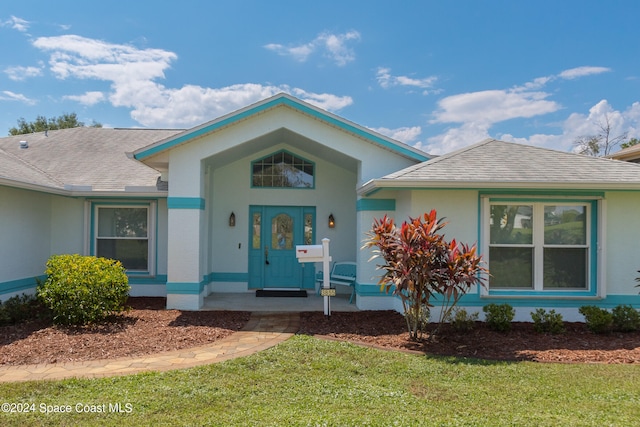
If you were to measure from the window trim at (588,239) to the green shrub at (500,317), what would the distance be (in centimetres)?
65

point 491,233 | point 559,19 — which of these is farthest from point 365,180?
point 559,19

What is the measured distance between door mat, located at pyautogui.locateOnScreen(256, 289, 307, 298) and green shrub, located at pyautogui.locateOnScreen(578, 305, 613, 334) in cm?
611

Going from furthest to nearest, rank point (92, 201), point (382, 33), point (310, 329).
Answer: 1. point (382, 33)
2. point (92, 201)
3. point (310, 329)

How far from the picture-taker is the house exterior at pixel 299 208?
8383mm

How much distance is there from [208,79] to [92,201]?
7439 millimetres

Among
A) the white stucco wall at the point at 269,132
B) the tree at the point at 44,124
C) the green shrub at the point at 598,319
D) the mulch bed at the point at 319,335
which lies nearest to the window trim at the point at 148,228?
the white stucco wall at the point at 269,132

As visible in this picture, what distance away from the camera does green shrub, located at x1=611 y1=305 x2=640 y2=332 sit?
7.65 metres

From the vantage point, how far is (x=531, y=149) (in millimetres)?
9617

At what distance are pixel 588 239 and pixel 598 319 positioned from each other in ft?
5.41

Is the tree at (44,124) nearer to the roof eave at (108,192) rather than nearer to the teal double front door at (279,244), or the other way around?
the roof eave at (108,192)

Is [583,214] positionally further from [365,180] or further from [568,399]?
[568,399]

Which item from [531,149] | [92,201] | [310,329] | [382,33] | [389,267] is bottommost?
[310,329]

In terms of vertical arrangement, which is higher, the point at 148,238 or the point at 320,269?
the point at 148,238

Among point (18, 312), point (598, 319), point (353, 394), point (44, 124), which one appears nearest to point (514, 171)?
point (598, 319)
